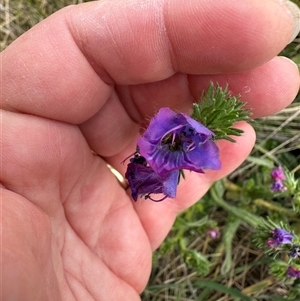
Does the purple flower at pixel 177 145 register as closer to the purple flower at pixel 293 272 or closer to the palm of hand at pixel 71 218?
the palm of hand at pixel 71 218

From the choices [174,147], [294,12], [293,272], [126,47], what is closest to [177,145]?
[174,147]

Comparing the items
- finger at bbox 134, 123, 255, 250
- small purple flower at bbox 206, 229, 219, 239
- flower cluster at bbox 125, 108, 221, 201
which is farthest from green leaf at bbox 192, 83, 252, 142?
small purple flower at bbox 206, 229, 219, 239

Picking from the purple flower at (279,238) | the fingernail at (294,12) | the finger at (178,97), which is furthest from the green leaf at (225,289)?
the fingernail at (294,12)

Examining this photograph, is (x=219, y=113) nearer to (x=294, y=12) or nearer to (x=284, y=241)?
(x=294, y=12)

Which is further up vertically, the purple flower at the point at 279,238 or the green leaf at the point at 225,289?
the purple flower at the point at 279,238

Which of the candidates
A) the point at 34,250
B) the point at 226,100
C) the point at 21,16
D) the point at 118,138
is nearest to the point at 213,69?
the point at 226,100

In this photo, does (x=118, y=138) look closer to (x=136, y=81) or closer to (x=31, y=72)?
(x=136, y=81)

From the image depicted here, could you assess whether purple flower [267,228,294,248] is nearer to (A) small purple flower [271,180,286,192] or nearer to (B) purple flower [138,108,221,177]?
(A) small purple flower [271,180,286,192]
